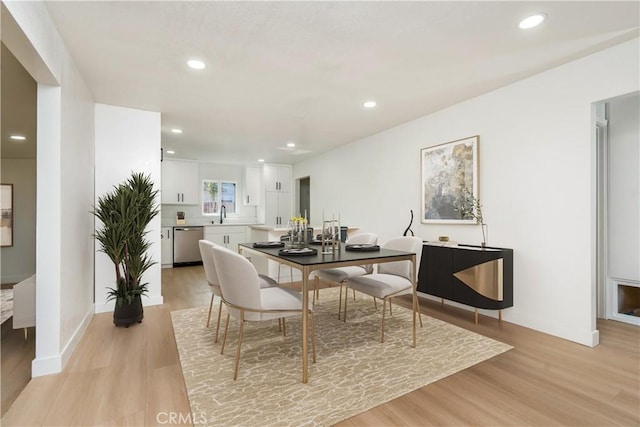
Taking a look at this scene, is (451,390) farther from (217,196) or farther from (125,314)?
(217,196)

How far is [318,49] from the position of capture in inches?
95.7

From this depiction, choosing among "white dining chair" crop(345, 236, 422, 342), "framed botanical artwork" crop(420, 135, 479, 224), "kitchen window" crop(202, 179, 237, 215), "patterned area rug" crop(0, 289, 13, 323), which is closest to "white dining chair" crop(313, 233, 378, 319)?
"white dining chair" crop(345, 236, 422, 342)

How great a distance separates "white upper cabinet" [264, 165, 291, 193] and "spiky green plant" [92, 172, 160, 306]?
4313 mm

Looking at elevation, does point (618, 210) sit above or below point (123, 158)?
below

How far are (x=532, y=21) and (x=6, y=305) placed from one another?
628 cm

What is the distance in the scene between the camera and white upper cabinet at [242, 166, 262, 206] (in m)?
7.67

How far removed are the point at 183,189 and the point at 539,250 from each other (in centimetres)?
666

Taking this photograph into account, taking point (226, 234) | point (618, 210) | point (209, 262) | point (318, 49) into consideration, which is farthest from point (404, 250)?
point (226, 234)

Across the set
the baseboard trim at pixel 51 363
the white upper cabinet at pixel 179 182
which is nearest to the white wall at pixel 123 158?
the baseboard trim at pixel 51 363

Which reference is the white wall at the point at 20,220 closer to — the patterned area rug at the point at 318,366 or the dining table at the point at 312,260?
the patterned area rug at the point at 318,366

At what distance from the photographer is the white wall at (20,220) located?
19.0ft

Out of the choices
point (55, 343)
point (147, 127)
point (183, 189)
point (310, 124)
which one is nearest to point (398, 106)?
point (310, 124)

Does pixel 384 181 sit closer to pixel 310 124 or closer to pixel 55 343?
pixel 310 124

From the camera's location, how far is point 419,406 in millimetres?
1808
